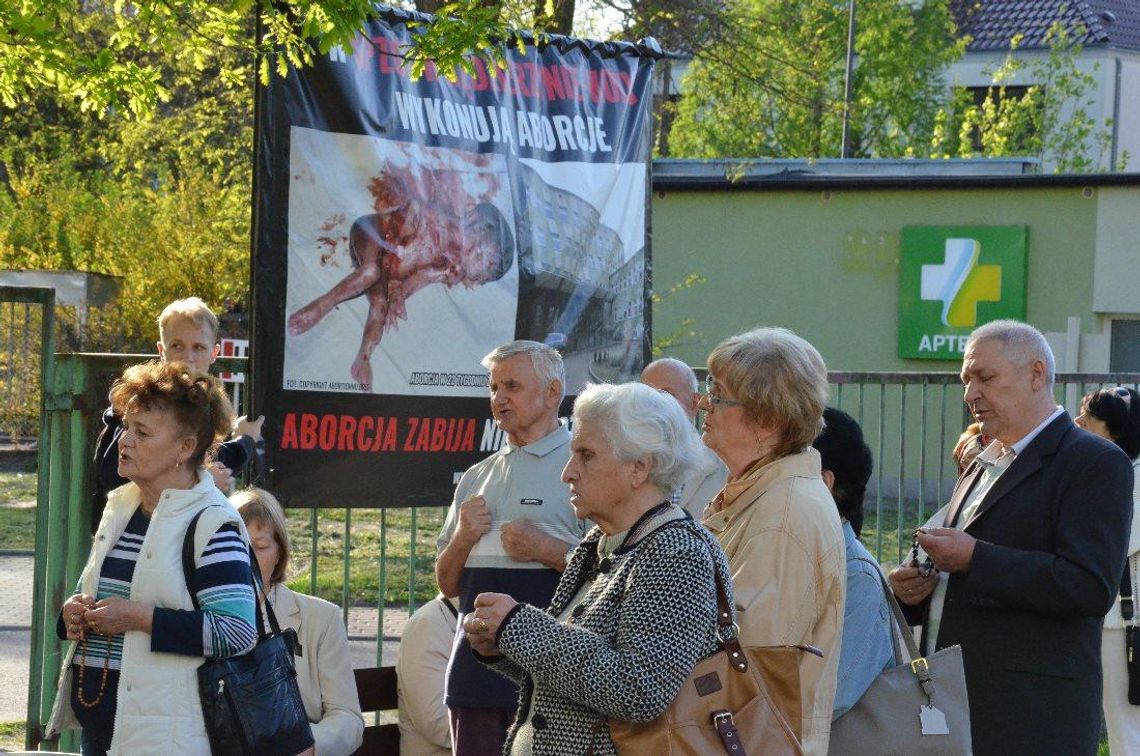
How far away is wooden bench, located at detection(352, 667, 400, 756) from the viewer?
547cm

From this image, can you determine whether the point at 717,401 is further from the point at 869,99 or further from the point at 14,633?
the point at 869,99

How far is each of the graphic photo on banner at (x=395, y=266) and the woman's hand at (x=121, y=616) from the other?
202 cm

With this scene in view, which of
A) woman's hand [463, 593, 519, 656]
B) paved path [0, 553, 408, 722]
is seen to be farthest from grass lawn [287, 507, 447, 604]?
woman's hand [463, 593, 519, 656]

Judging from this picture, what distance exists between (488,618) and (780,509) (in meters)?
0.77

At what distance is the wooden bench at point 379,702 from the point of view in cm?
547

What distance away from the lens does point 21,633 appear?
8.45 metres

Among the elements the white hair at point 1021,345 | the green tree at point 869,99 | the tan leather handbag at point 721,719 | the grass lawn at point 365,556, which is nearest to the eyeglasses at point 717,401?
the tan leather handbag at point 721,719

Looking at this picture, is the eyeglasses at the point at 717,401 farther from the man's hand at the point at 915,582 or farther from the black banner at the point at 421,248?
the black banner at the point at 421,248

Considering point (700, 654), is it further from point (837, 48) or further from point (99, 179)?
point (837, 48)

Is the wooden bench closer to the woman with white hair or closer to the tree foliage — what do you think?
the woman with white hair

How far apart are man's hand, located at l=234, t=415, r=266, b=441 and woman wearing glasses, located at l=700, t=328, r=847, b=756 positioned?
7.58 feet

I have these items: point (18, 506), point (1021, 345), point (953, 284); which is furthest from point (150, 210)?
point (1021, 345)

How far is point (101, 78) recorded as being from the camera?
7.04 metres

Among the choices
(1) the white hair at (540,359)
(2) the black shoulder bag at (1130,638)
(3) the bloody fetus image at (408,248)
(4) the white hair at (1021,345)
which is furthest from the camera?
(3) the bloody fetus image at (408,248)
